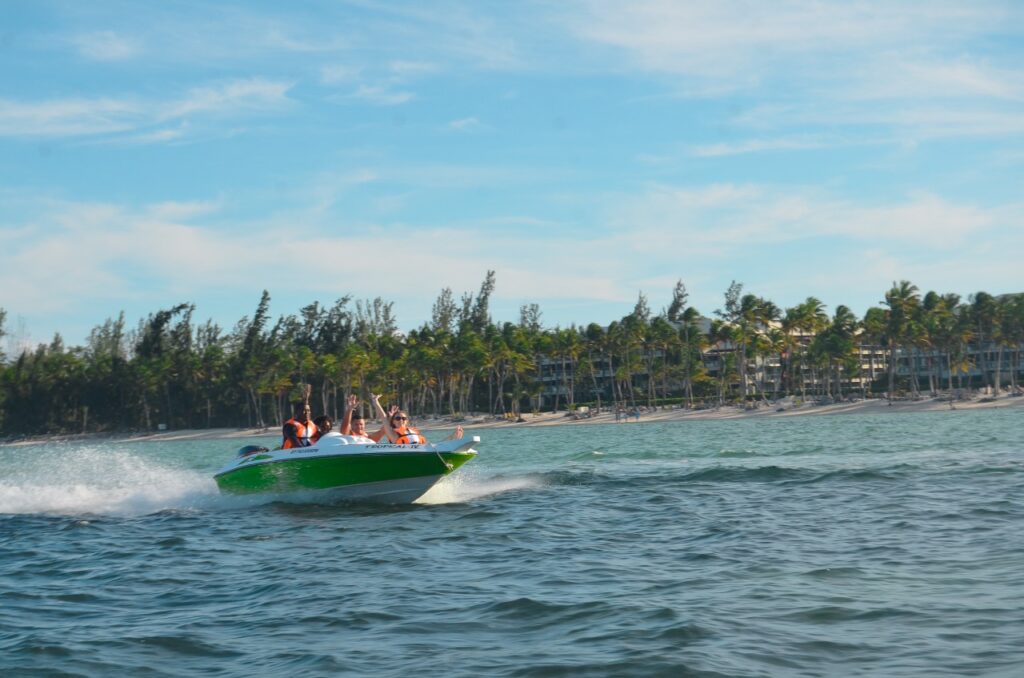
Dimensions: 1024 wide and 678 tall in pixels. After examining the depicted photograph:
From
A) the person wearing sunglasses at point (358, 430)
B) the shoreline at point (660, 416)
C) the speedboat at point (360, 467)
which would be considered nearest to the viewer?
the speedboat at point (360, 467)

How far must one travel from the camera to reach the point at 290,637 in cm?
1047

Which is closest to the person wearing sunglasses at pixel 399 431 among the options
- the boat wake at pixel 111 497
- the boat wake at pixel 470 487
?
the boat wake at pixel 470 487

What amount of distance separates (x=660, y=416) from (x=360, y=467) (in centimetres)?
9720

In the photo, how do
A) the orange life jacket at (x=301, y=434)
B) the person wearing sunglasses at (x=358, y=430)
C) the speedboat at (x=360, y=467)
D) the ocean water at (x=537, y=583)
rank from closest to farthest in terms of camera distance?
the ocean water at (x=537, y=583) < the speedboat at (x=360, y=467) < the person wearing sunglasses at (x=358, y=430) < the orange life jacket at (x=301, y=434)

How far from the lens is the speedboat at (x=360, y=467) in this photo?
861 inches

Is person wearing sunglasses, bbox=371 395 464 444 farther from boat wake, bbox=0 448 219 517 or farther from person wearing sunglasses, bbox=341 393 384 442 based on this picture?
boat wake, bbox=0 448 219 517

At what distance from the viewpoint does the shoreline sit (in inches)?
4318

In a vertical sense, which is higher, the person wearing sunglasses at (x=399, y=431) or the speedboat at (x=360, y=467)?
the person wearing sunglasses at (x=399, y=431)

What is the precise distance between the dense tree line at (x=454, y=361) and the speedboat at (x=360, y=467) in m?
96.6

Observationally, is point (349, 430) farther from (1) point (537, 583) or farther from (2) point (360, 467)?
(1) point (537, 583)

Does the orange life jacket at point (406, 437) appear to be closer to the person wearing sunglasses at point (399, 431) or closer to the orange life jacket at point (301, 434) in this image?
the person wearing sunglasses at point (399, 431)

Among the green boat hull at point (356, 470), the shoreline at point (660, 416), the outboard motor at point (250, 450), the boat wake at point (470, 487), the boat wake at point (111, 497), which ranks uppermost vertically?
the outboard motor at point (250, 450)

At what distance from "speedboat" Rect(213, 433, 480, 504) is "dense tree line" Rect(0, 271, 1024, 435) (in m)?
96.6

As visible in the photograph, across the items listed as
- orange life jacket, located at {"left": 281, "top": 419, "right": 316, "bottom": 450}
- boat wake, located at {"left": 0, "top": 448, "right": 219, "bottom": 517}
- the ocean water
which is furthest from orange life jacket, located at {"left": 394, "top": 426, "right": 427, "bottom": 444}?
boat wake, located at {"left": 0, "top": 448, "right": 219, "bottom": 517}
